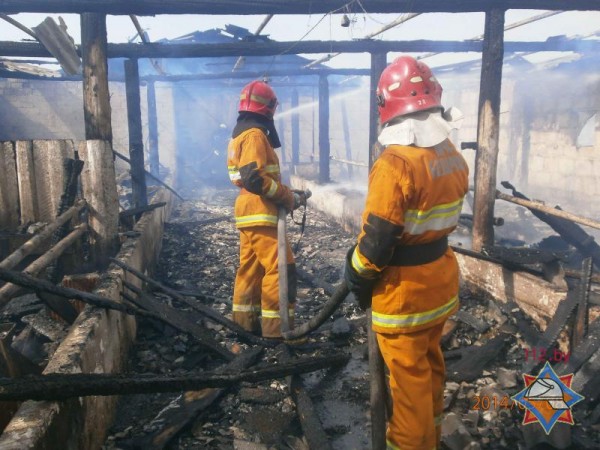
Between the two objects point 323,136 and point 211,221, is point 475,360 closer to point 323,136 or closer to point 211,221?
point 211,221

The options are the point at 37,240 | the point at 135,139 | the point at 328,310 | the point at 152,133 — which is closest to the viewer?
the point at 328,310

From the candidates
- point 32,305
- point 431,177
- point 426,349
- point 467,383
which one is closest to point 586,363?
point 467,383

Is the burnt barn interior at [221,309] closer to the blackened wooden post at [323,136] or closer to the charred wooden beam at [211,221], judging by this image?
the charred wooden beam at [211,221]

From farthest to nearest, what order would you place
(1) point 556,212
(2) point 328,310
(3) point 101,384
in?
1. (1) point 556,212
2. (2) point 328,310
3. (3) point 101,384

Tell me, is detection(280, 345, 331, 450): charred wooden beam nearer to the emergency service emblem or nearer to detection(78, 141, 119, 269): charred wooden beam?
the emergency service emblem

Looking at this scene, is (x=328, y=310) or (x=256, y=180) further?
(x=256, y=180)

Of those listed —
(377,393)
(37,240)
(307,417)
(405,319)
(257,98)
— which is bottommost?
(307,417)

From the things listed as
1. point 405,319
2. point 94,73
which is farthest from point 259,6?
point 405,319

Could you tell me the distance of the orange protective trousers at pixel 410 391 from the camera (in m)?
2.32

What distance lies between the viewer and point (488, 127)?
201 inches

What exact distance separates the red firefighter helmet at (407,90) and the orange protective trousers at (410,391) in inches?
45.9

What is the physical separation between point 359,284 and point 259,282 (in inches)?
89.3

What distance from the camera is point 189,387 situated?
2.40 meters

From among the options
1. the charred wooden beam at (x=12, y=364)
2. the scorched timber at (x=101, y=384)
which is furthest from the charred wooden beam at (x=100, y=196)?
the scorched timber at (x=101, y=384)
